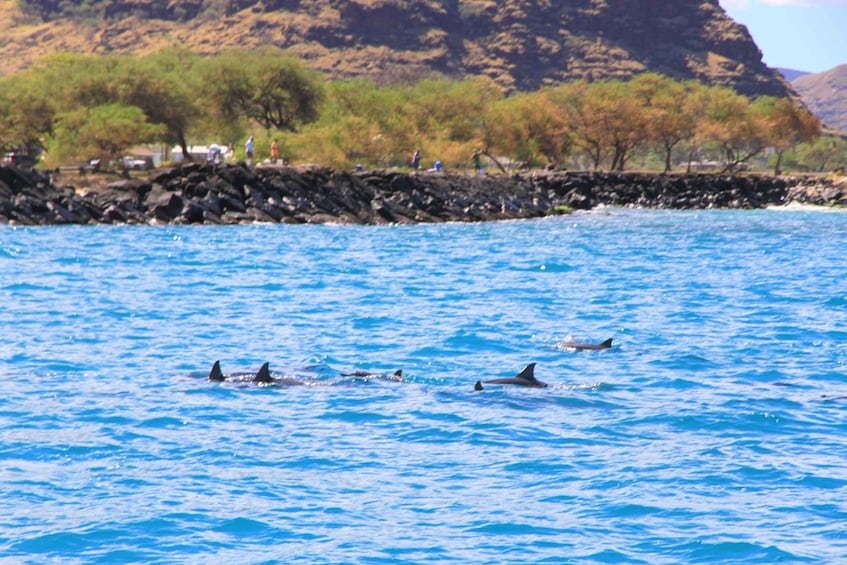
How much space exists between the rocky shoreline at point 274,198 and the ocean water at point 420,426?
23810mm

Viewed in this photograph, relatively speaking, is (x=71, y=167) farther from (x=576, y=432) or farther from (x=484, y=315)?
(x=576, y=432)

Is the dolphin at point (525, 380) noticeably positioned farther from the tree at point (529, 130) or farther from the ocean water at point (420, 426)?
the tree at point (529, 130)

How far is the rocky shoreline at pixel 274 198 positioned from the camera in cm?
5103

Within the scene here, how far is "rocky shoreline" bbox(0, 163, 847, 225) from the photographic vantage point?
51031 millimetres

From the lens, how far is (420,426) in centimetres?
1234

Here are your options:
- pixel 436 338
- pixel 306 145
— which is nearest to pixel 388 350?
pixel 436 338

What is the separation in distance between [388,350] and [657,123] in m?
84.5

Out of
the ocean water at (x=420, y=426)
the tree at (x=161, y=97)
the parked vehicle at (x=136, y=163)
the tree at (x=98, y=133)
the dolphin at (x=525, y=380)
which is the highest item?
the tree at (x=161, y=97)

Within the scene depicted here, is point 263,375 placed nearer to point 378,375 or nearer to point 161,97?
point 378,375

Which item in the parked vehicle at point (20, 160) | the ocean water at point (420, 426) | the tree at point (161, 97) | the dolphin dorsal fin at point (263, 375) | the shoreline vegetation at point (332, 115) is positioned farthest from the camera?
the tree at point (161, 97)

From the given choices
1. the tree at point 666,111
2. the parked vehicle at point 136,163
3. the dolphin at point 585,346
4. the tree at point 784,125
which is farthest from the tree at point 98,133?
the tree at point 784,125

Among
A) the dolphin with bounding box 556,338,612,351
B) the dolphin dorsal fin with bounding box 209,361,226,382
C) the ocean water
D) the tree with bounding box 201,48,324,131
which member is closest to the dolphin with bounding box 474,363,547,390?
the ocean water

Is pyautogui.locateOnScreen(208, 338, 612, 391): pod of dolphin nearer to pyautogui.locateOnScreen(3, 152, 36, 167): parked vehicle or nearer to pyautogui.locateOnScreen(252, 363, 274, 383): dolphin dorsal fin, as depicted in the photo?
pyautogui.locateOnScreen(252, 363, 274, 383): dolphin dorsal fin

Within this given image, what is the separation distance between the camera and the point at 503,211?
211 feet
